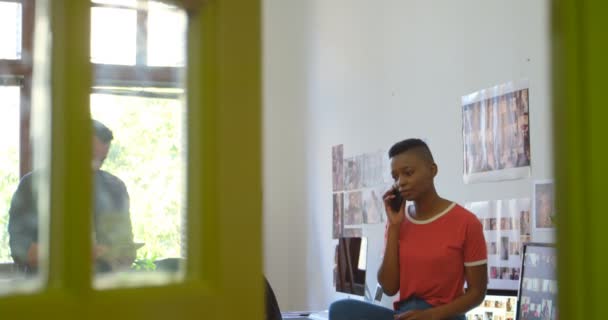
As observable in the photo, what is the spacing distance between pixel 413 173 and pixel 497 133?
0.95 m

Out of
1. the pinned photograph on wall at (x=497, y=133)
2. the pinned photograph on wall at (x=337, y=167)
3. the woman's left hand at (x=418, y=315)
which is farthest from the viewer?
the pinned photograph on wall at (x=337, y=167)

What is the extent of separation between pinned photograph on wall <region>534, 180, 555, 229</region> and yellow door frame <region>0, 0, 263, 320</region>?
231 cm

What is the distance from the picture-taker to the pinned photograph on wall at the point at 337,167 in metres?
4.84

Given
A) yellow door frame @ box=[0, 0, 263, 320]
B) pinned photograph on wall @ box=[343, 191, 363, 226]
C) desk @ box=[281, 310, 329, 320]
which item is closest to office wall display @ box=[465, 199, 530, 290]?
desk @ box=[281, 310, 329, 320]

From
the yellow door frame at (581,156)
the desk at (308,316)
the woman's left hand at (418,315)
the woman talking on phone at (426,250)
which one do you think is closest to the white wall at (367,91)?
the desk at (308,316)

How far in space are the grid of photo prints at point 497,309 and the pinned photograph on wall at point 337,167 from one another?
72.3 inches

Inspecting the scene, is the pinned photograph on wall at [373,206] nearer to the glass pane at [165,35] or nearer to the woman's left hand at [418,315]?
the woman's left hand at [418,315]

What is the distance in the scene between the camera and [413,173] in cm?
237

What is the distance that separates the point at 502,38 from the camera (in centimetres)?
320

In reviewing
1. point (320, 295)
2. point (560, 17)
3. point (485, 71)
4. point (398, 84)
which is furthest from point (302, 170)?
point (560, 17)

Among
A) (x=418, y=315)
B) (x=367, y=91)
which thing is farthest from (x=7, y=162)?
(x=367, y=91)

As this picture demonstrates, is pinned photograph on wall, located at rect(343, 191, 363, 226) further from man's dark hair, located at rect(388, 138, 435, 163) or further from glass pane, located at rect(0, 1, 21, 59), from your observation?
glass pane, located at rect(0, 1, 21, 59)

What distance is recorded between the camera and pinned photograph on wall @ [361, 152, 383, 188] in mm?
4297

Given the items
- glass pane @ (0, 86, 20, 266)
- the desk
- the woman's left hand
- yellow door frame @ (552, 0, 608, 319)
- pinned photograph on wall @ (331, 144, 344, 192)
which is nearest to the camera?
glass pane @ (0, 86, 20, 266)
